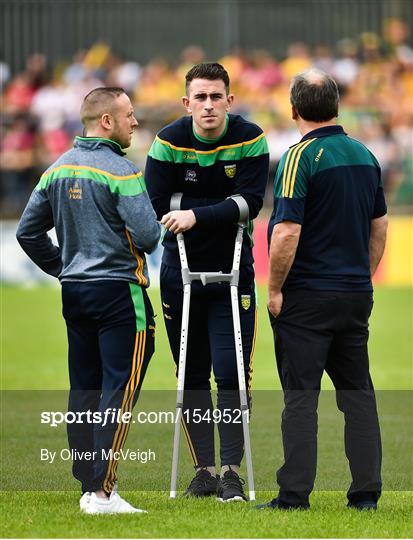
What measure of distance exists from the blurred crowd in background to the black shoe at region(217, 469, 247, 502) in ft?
55.1

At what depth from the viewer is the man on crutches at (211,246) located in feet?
23.3

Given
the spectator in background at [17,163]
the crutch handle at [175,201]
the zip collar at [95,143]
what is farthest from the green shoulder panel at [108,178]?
the spectator in background at [17,163]

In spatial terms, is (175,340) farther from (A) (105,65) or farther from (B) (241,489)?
(A) (105,65)

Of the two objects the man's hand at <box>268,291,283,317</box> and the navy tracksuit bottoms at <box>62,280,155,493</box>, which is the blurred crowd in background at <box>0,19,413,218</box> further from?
the navy tracksuit bottoms at <box>62,280,155,493</box>

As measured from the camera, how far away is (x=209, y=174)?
7.24 m

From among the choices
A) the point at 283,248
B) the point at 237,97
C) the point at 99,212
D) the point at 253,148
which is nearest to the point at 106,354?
the point at 99,212

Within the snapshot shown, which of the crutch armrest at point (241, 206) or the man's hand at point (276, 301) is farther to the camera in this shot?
the crutch armrest at point (241, 206)

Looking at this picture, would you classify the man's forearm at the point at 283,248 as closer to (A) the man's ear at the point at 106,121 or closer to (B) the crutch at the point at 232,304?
(B) the crutch at the point at 232,304

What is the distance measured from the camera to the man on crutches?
7.11 metres

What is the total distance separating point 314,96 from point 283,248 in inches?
31.2

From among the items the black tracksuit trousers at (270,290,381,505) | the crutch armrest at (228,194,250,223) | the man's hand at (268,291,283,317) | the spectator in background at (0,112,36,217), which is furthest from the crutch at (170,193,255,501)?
the spectator in background at (0,112,36,217)

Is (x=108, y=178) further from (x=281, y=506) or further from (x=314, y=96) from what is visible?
(x=281, y=506)

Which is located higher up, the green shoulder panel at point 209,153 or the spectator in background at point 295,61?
the green shoulder panel at point 209,153

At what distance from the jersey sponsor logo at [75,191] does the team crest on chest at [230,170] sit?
112 centimetres
